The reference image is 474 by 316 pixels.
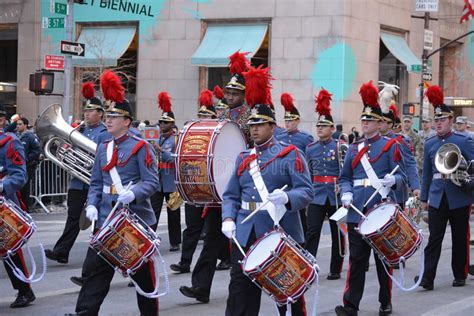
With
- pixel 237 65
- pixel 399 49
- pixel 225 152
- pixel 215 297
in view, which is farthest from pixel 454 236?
pixel 399 49

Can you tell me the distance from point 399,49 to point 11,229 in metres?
25.9

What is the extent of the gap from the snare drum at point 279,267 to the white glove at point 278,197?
0.25 m

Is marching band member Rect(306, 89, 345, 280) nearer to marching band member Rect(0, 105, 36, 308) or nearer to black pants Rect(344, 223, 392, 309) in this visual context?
black pants Rect(344, 223, 392, 309)

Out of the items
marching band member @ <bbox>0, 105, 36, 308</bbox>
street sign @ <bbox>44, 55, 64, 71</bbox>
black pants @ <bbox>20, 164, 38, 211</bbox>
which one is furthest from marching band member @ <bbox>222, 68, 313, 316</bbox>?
street sign @ <bbox>44, 55, 64, 71</bbox>

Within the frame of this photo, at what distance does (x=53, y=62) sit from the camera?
2017 cm

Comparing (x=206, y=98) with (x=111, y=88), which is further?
(x=206, y=98)

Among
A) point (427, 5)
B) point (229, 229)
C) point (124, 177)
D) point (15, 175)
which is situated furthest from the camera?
point (427, 5)

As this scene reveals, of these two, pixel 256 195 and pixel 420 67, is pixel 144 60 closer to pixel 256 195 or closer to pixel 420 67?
pixel 420 67

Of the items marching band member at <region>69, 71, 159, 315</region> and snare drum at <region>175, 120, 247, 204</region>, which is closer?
marching band member at <region>69, 71, 159, 315</region>

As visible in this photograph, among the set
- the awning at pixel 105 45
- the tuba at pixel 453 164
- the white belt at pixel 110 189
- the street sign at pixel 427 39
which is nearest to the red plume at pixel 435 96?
the tuba at pixel 453 164

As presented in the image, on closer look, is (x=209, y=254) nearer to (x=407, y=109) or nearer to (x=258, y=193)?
(x=258, y=193)

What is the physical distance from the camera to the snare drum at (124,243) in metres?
7.73

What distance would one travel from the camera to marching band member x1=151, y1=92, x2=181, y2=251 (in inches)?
538

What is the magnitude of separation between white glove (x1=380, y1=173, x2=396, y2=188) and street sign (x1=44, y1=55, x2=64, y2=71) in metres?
12.0
